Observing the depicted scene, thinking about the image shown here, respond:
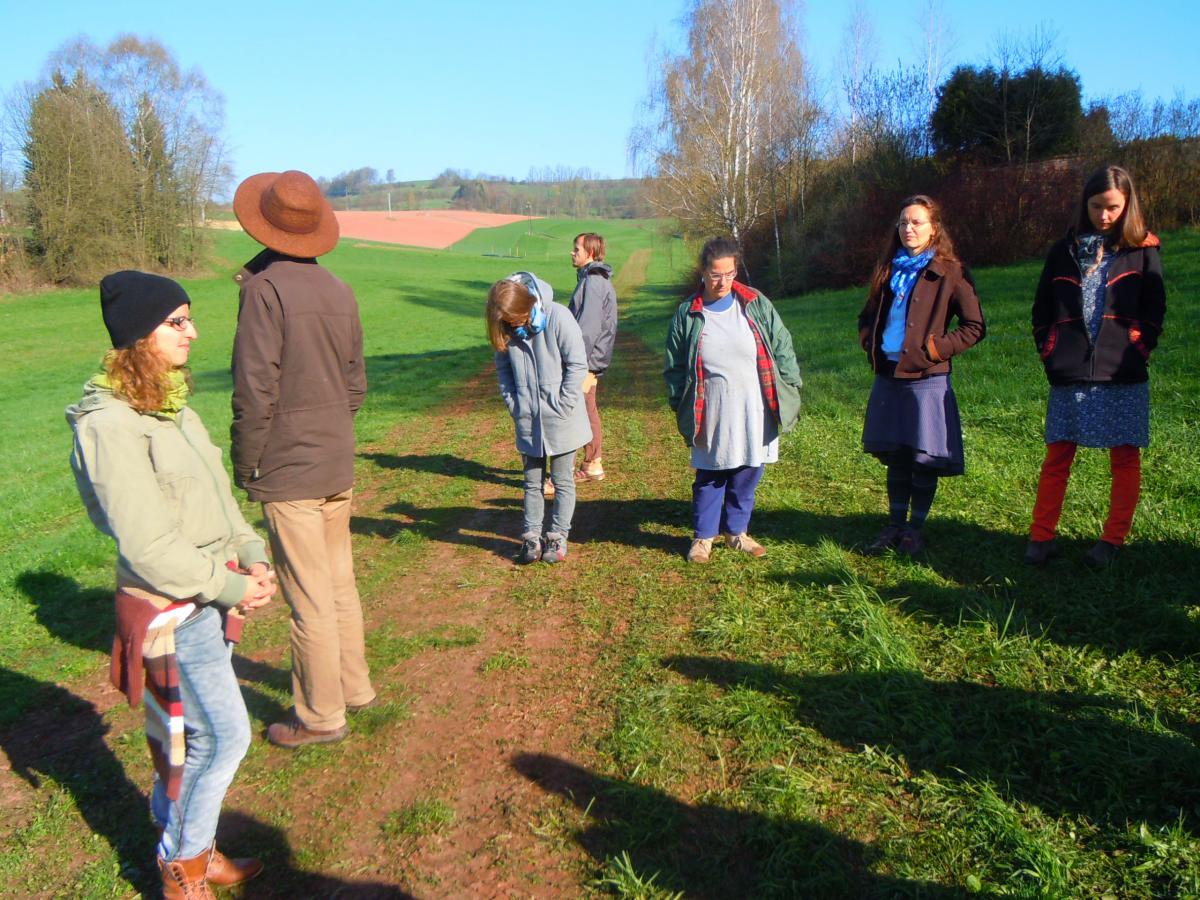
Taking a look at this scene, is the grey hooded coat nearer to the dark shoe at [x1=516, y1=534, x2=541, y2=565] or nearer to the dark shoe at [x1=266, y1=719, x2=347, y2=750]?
the dark shoe at [x1=516, y1=534, x2=541, y2=565]

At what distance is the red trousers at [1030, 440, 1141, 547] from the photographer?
185 inches

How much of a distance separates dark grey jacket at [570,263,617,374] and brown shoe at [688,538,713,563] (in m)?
2.51

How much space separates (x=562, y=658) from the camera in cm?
445

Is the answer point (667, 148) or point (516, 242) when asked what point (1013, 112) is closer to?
point (667, 148)

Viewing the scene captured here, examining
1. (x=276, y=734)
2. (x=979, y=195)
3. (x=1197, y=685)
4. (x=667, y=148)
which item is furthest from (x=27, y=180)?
(x=1197, y=685)

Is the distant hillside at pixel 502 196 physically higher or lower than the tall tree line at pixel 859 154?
higher

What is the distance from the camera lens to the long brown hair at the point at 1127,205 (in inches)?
178

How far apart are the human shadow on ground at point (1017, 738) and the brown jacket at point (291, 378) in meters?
1.99

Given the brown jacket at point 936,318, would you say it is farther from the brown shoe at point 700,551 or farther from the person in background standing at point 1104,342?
the brown shoe at point 700,551

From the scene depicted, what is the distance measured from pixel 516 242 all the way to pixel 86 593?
264 ft

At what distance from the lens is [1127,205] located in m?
4.53

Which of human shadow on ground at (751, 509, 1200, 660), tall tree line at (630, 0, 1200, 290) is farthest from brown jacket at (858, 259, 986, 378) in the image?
tall tree line at (630, 0, 1200, 290)

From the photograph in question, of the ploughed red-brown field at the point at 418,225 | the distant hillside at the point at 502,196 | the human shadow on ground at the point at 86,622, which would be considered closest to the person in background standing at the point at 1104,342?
the human shadow on ground at the point at 86,622

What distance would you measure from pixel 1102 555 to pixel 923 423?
115 cm
